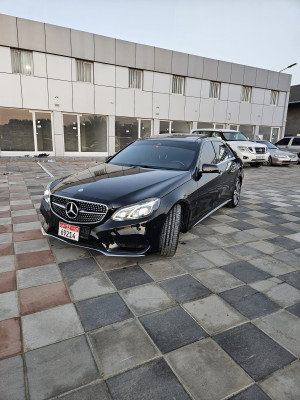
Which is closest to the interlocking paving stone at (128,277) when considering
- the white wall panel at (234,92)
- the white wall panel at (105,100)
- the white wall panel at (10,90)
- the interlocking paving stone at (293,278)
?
the interlocking paving stone at (293,278)

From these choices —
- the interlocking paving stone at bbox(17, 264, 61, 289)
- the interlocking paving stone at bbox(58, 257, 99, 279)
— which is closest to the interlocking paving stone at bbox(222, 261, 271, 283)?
the interlocking paving stone at bbox(58, 257, 99, 279)

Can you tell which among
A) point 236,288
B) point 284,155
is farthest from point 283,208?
point 284,155

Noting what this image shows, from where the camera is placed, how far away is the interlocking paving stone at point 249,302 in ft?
7.70

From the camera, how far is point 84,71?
15781 millimetres

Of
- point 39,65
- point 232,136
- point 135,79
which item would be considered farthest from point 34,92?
point 232,136

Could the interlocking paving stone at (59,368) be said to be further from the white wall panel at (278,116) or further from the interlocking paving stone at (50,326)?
the white wall panel at (278,116)

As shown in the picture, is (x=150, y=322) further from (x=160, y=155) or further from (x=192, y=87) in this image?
(x=192, y=87)

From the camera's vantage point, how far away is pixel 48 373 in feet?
5.49

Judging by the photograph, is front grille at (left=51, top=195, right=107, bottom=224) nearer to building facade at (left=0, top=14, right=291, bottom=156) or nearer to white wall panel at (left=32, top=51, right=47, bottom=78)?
building facade at (left=0, top=14, right=291, bottom=156)

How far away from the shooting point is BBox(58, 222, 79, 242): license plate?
2930 mm

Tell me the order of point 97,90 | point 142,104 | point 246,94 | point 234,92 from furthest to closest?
point 246,94
point 234,92
point 142,104
point 97,90

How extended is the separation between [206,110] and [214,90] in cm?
176

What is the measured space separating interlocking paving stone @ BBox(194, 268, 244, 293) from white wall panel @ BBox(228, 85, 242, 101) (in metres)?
20.9

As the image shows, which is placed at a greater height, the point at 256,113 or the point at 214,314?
the point at 256,113
